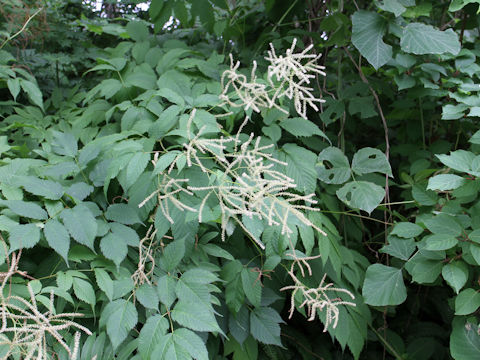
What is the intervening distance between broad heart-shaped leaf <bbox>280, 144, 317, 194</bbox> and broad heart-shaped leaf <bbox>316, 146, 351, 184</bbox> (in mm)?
109

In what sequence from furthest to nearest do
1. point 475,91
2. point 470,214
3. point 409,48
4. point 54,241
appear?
1. point 475,91
2. point 409,48
3. point 470,214
4. point 54,241

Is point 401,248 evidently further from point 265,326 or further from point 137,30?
point 137,30

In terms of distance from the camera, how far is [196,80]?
66.4 inches

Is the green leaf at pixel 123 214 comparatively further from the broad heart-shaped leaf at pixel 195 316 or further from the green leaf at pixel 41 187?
the broad heart-shaped leaf at pixel 195 316

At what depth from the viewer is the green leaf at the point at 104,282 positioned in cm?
111

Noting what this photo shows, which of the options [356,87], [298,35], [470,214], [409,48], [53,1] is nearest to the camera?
[470,214]

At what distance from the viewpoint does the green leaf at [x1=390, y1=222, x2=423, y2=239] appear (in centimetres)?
150

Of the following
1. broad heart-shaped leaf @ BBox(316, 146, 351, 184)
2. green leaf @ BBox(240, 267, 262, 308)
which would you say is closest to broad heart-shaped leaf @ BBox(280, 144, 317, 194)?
broad heart-shaped leaf @ BBox(316, 146, 351, 184)

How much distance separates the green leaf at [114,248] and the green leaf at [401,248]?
943 mm

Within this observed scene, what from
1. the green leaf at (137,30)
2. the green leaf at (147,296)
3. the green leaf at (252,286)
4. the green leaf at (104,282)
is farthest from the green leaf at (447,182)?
the green leaf at (137,30)

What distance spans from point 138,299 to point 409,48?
1.34 metres

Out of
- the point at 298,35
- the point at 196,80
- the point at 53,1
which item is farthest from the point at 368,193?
the point at 53,1

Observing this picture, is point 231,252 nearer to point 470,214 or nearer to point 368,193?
point 368,193

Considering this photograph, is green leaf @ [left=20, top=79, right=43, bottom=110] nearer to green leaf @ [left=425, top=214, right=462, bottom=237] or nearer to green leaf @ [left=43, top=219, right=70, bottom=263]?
green leaf @ [left=43, top=219, right=70, bottom=263]
